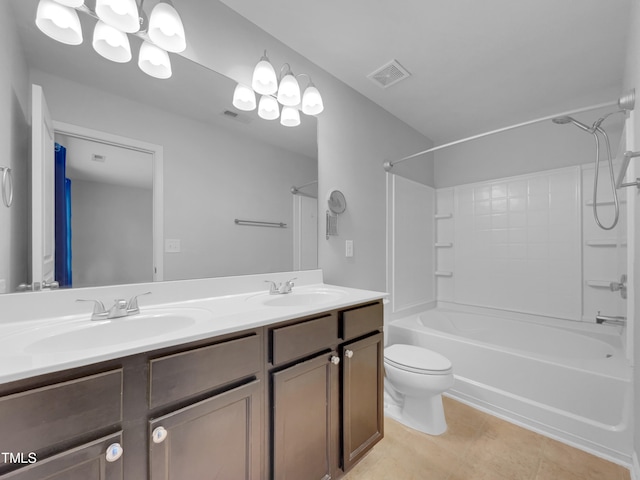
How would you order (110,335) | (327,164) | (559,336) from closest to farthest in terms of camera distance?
(110,335)
(327,164)
(559,336)

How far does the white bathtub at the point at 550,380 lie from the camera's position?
1.49 meters

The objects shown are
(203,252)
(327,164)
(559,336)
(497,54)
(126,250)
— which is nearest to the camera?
(126,250)

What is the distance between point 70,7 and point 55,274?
99cm

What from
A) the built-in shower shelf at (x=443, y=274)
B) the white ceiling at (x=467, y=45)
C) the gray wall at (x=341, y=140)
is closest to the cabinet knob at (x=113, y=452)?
the gray wall at (x=341, y=140)

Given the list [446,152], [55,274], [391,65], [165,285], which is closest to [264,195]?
[165,285]

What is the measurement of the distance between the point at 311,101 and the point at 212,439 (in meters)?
1.77

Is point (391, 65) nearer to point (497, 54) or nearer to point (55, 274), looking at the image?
point (497, 54)

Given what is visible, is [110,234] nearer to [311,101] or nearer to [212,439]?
[212,439]

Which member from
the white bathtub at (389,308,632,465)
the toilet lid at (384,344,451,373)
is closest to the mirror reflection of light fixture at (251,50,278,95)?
the toilet lid at (384,344,451,373)

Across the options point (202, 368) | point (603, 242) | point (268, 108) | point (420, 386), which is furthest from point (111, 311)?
point (603, 242)

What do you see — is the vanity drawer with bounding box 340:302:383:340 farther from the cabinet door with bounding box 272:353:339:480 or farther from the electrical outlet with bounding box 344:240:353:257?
the electrical outlet with bounding box 344:240:353:257

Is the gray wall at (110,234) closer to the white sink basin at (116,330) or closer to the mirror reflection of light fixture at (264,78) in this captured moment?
the white sink basin at (116,330)

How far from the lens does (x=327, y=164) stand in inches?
75.8

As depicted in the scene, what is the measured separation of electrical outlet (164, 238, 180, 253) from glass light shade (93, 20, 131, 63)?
0.77 metres
